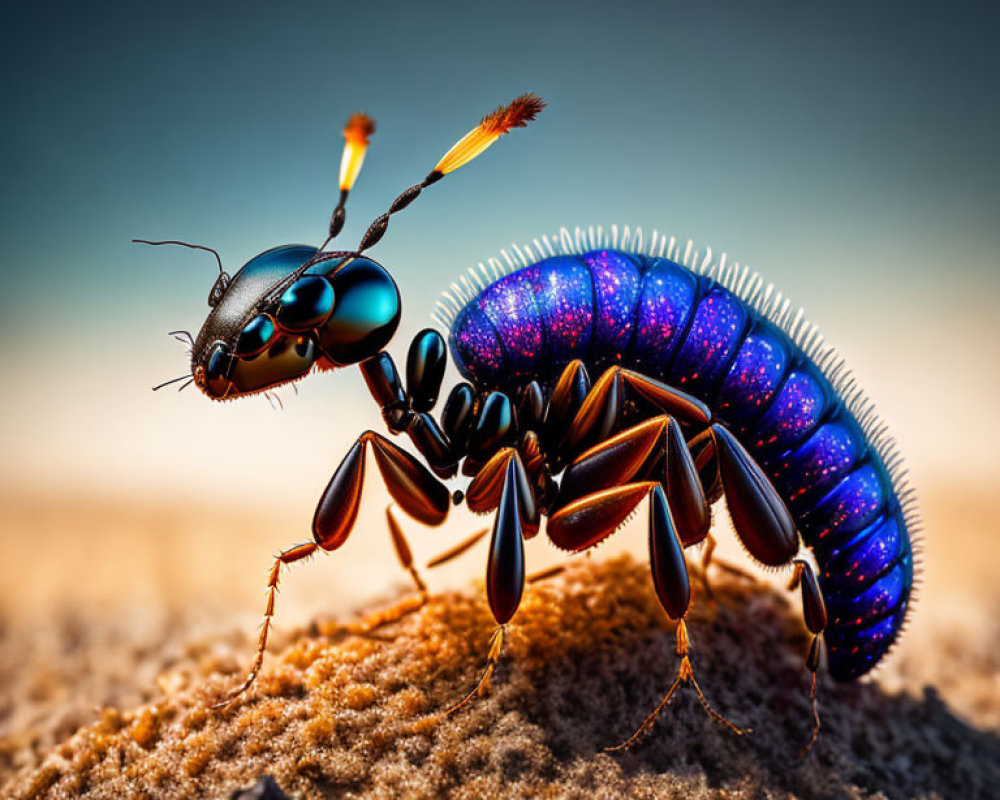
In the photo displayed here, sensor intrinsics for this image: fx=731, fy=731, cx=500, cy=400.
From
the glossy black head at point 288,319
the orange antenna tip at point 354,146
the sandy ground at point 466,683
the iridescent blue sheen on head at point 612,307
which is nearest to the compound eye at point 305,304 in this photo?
the glossy black head at point 288,319

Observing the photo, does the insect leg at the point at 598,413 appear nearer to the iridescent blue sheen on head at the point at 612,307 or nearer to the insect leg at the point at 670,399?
the insect leg at the point at 670,399

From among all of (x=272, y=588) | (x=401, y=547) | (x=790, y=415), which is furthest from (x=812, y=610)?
(x=272, y=588)

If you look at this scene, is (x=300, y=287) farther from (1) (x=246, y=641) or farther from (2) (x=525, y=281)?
(1) (x=246, y=641)

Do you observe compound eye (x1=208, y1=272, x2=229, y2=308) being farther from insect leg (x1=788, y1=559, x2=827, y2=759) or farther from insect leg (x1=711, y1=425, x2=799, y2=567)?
insect leg (x1=788, y1=559, x2=827, y2=759)

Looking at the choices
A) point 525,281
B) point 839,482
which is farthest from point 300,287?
point 839,482

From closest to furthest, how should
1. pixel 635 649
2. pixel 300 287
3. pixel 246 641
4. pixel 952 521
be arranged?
pixel 300 287 < pixel 635 649 < pixel 246 641 < pixel 952 521

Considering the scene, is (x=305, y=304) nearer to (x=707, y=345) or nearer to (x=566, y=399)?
(x=566, y=399)
